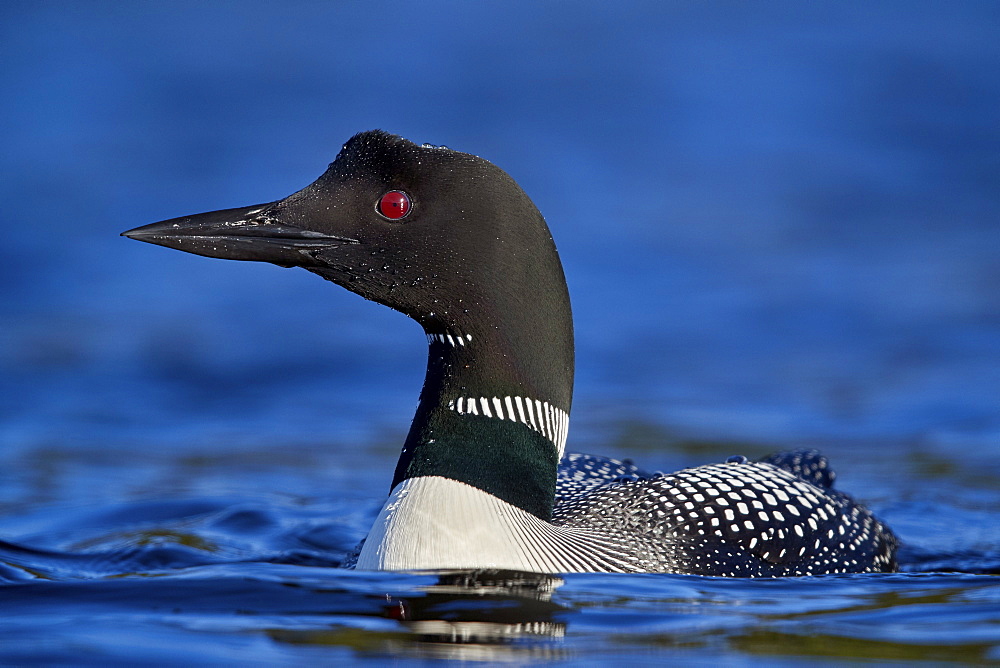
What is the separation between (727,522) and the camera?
4.68m

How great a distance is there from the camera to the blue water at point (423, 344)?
3701mm

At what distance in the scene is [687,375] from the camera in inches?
367

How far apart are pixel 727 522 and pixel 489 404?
1.04 meters

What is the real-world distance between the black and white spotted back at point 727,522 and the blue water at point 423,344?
0.25m

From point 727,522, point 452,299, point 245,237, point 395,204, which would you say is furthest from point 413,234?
point 727,522

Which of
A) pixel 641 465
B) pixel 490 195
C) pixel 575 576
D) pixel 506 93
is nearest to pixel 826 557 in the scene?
pixel 575 576

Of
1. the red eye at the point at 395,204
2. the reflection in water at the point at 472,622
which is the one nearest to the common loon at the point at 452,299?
the red eye at the point at 395,204

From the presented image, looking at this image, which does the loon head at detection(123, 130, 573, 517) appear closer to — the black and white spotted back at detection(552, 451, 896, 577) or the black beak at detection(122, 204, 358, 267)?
the black beak at detection(122, 204, 358, 267)

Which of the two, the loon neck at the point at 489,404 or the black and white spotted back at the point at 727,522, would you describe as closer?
the loon neck at the point at 489,404

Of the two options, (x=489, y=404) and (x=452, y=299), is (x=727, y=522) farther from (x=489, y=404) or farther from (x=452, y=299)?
(x=452, y=299)

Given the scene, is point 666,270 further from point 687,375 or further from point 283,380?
point 283,380

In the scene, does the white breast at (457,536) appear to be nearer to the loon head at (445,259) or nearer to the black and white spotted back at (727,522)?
the loon head at (445,259)

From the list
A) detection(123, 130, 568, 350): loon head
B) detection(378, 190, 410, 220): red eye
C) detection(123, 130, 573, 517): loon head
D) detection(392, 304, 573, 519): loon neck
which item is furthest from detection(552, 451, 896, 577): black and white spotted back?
detection(378, 190, 410, 220): red eye

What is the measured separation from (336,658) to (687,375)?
20.8ft
